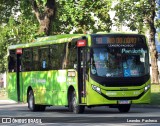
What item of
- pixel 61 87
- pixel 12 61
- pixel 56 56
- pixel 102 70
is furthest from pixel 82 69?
pixel 12 61

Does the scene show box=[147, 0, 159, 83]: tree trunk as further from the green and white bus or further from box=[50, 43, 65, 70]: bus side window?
the green and white bus

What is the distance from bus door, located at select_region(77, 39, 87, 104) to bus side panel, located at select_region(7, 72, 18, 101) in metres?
6.95

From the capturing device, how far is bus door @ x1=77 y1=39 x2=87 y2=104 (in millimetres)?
24297

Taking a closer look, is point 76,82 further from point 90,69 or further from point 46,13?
point 46,13

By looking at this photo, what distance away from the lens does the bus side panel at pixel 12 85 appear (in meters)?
31.1

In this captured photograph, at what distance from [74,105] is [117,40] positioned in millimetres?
2884

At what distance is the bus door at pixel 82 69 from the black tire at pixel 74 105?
366 mm

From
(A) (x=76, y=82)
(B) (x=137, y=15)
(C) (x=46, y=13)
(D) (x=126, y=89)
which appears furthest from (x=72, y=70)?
(B) (x=137, y=15)

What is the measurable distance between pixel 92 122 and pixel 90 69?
4532mm

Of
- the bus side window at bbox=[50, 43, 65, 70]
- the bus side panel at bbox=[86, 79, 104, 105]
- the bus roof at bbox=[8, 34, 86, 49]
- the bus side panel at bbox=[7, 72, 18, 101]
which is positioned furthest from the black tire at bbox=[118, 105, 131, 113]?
the bus side panel at bbox=[7, 72, 18, 101]

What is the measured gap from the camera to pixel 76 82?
24.7 metres

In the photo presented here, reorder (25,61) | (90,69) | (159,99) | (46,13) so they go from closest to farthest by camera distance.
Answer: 1. (90,69)
2. (25,61)
3. (159,99)
4. (46,13)

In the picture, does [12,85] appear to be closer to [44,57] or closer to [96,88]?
[44,57]

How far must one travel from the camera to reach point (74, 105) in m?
25.2
